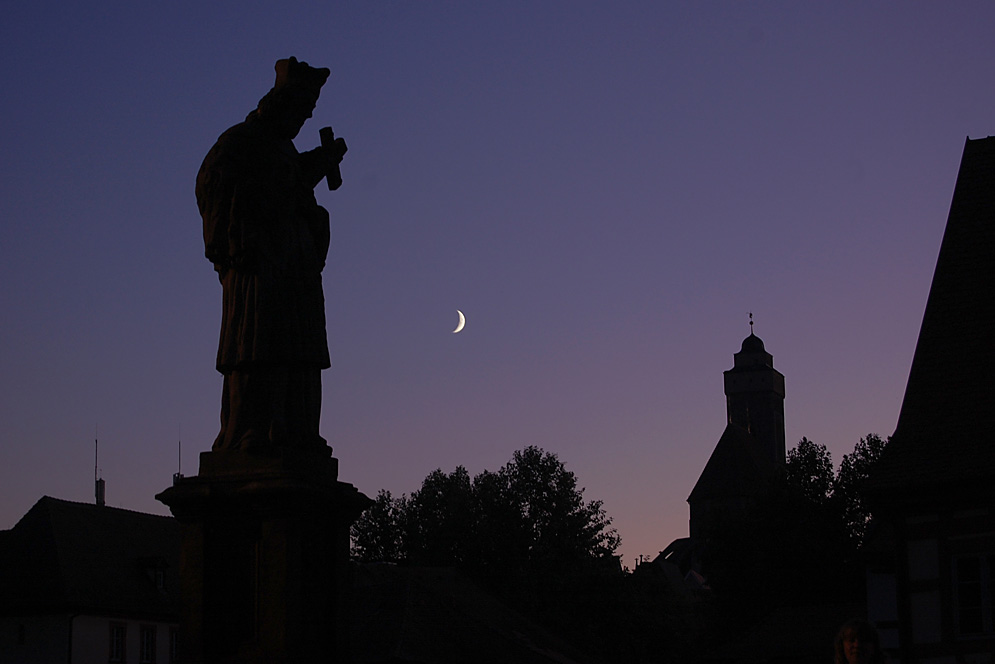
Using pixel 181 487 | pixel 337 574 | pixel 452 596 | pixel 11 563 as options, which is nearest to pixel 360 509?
pixel 337 574

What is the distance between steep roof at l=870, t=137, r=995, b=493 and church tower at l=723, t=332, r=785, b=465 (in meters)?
128

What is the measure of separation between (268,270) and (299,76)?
1495mm

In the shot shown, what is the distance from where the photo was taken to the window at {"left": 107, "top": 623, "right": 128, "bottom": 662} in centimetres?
4516

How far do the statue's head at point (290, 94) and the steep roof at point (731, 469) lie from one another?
402 feet

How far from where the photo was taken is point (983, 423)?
21.4 m

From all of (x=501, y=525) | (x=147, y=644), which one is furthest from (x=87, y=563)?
(x=501, y=525)

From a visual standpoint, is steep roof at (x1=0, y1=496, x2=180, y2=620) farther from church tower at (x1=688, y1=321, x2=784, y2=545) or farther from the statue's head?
church tower at (x1=688, y1=321, x2=784, y2=545)

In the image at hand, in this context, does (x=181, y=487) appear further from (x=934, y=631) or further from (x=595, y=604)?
(x=595, y=604)

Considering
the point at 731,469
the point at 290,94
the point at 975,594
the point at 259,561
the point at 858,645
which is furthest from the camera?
the point at 731,469

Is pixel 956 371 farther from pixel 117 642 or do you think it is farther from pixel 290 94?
pixel 117 642

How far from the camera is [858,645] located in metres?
6.38

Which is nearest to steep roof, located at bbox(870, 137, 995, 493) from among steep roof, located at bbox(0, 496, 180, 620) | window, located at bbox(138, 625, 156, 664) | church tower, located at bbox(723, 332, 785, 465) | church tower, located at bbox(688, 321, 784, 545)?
steep roof, located at bbox(0, 496, 180, 620)

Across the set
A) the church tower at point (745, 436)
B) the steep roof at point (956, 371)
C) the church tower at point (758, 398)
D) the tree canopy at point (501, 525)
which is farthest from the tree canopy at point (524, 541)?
the church tower at point (758, 398)

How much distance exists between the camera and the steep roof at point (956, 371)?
21297mm
